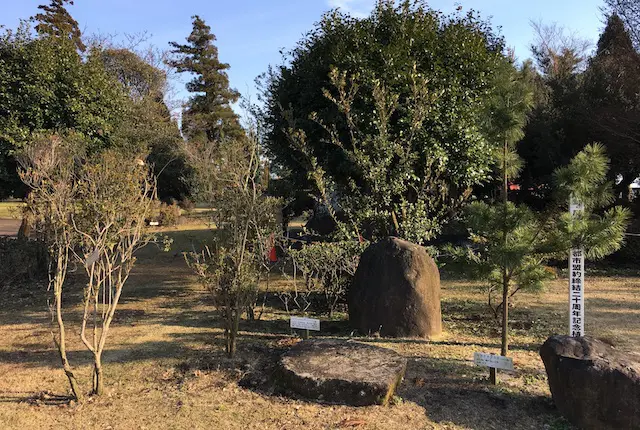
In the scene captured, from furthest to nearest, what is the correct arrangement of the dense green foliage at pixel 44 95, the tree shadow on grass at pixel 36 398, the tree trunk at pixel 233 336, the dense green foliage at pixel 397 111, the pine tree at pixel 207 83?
the pine tree at pixel 207 83 < the dense green foliage at pixel 44 95 < the dense green foliage at pixel 397 111 < the tree trunk at pixel 233 336 < the tree shadow on grass at pixel 36 398

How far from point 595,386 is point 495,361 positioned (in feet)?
2.61

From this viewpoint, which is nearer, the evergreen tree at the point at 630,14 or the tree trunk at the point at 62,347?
the tree trunk at the point at 62,347

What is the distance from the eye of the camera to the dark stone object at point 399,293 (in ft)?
16.8

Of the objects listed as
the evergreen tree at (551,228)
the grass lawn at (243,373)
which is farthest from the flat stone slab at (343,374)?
the evergreen tree at (551,228)

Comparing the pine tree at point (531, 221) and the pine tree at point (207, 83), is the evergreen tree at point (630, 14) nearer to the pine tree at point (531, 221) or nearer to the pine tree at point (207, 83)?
the pine tree at point (531, 221)

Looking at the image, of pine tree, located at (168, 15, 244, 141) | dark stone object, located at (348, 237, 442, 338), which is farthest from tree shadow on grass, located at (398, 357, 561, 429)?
pine tree, located at (168, 15, 244, 141)

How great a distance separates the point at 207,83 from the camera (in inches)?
1250

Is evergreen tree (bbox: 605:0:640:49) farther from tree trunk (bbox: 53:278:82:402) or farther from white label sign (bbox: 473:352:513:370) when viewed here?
tree trunk (bbox: 53:278:82:402)

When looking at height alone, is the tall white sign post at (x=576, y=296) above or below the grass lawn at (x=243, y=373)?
above

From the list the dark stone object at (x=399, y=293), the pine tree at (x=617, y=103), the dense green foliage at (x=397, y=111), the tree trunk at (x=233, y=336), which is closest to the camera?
the tree trunk at (x=233, y=336)

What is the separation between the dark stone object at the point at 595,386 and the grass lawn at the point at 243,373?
20 cm

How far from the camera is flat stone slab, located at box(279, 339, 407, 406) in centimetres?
354

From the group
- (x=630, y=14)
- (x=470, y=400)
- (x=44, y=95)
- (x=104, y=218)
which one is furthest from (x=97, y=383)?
(x=630, y=14)

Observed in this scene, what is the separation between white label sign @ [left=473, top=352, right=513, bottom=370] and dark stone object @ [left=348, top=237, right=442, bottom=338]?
1.29m
